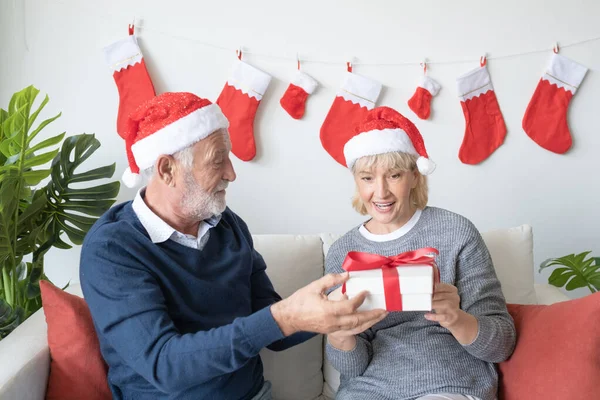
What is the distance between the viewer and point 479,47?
8.80ft

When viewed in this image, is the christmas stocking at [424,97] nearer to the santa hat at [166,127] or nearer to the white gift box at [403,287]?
the santa hat at [166,127]

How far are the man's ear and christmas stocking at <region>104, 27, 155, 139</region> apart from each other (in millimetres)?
965

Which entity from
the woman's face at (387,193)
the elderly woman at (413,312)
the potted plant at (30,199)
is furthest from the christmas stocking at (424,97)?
the potted plant at (30,199)

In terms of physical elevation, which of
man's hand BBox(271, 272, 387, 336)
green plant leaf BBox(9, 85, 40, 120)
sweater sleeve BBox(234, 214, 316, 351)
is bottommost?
sweater sleeve BBox(234, 214, 316, 351)

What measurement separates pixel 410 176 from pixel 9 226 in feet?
4.15

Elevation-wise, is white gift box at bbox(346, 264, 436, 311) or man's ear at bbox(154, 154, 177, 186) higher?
man's ear at bbox(154, 154, 177, 186)

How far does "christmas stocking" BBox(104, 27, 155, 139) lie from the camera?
249cm

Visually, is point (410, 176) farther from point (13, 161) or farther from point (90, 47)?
point (90, 47)

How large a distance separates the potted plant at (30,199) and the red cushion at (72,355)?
13.2 inches

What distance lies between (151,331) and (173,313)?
153mm

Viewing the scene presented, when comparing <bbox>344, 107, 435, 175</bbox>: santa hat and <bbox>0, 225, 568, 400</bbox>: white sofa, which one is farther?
<bbox>0, 225, 568, 400</bbox>: white sofa

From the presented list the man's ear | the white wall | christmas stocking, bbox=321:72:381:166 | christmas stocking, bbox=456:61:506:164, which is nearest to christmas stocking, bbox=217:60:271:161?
the white wall

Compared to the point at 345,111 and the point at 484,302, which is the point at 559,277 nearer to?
the point at 484,302

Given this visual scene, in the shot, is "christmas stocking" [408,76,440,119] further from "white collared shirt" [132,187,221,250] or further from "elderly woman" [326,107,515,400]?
"white collared shirt" [132,187,221,250]
